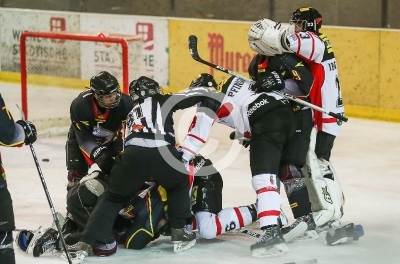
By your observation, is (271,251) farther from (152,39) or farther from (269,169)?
(152,39)

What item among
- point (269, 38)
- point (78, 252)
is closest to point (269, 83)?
point (269, 38)

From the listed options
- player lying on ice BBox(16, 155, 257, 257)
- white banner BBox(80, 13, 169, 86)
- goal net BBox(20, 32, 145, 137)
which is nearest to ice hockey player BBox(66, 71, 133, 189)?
player lying on ice BBox(16, 155, 257, 257)

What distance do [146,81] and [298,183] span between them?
0.99m

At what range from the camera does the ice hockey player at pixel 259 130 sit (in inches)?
184

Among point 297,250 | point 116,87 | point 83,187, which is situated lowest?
point 297,250

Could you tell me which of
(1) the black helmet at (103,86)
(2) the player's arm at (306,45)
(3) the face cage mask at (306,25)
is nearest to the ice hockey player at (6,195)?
(1) the black helmet at (103,86)

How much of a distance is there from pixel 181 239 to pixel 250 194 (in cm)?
139

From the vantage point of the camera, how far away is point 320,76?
5.14 m

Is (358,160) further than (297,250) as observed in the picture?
Yes

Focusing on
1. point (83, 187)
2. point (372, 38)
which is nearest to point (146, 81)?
point (83, 187)

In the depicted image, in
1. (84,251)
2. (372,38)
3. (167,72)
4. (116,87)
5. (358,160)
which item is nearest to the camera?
(84,251)

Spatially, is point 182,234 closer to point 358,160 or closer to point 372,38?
point 358,160

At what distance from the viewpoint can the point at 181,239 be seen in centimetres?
478

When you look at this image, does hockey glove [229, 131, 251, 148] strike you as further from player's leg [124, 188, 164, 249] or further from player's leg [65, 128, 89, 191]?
player's leg [65, 128, 89, 191]
